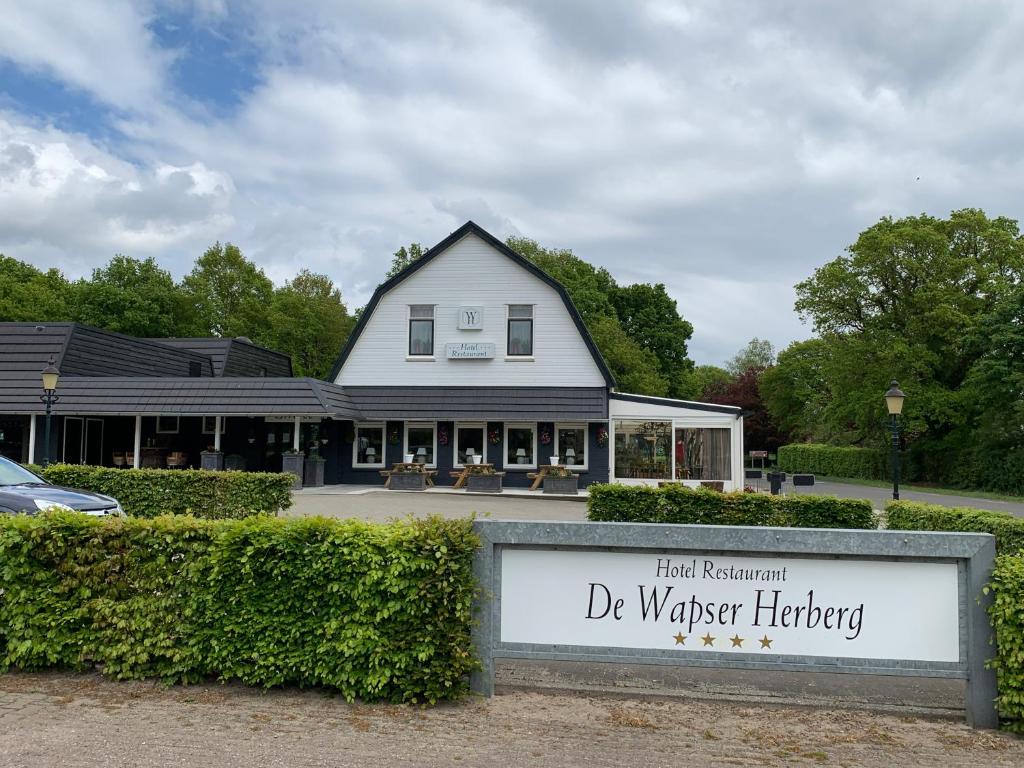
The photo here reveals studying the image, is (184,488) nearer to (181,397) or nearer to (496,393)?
(181,397)

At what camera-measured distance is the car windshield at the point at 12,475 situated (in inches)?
407

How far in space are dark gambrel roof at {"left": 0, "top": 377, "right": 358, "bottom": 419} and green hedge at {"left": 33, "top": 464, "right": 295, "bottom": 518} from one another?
8.98 m

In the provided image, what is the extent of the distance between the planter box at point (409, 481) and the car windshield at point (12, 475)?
15878 millimetres

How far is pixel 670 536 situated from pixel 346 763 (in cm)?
243

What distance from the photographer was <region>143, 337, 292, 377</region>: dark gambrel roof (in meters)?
35.3

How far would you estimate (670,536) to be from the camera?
17.4 feet

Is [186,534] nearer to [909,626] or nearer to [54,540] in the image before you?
[54,540]

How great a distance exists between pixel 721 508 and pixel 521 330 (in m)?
16.3

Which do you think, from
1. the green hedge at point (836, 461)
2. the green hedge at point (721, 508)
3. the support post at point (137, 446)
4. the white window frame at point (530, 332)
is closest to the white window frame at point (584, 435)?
the white window frame at point (530, 332)

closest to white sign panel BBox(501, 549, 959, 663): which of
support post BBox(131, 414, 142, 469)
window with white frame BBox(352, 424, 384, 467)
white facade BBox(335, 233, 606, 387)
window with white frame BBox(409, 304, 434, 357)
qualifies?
white facade BBox(335, 233, 606, 387)

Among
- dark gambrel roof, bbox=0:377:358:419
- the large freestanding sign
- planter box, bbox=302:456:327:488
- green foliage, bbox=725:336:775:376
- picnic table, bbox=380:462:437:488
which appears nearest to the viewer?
the large freestanding sign

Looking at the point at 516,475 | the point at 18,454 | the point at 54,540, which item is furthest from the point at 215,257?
the point at 54,540

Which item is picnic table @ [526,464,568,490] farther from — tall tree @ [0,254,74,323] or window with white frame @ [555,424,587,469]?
tall tree @ [0,254,74,323]

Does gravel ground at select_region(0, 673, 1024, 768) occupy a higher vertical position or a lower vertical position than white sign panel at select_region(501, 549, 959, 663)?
lower
